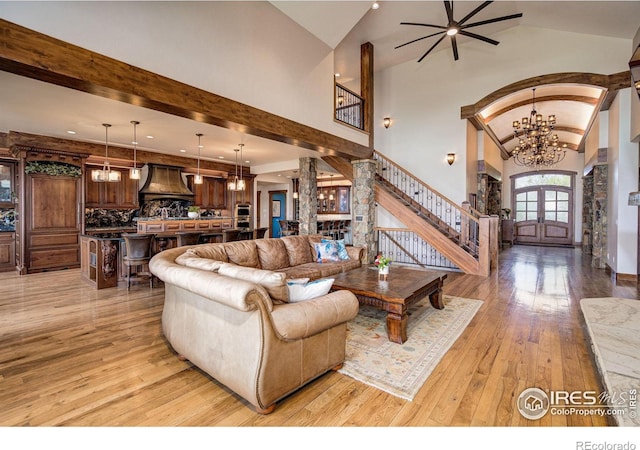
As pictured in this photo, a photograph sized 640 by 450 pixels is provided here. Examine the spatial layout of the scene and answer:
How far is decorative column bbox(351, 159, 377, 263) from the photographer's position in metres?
7.27

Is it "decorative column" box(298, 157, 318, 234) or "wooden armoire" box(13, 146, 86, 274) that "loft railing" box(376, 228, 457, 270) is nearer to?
"decorative column" box(298, 157, 318, 234)

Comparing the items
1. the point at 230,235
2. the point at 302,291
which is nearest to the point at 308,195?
the point at 230,235

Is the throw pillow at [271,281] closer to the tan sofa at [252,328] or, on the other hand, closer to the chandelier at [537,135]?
the tan sofa at [252,328]

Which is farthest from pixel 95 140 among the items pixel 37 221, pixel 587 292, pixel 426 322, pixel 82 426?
pixel 587 292

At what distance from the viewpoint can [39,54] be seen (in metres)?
2.53

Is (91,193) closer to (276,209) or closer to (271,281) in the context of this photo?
(276,209)

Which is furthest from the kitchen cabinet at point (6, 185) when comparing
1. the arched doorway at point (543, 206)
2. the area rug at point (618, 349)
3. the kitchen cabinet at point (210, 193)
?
the arched doorway at point (543, 206)

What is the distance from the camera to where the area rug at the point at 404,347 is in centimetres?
240

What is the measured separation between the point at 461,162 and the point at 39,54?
26.0 feet

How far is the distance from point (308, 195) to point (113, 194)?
513 cm

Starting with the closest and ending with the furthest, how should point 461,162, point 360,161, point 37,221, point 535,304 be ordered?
1. point 535,304
2. point 37,221
3. point 360,161
4. point 461,162

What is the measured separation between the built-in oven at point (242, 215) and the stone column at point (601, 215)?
982 centimetres

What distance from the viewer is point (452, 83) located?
8023 mm
